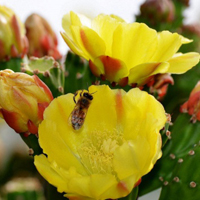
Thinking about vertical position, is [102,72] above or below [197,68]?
above

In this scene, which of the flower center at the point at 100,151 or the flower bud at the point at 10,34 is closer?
the flower center at the point at 100,151

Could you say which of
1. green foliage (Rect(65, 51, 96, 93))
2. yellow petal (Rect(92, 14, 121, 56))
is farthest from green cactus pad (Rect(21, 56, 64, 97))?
yellow petal (Rect(92, 14, 121, 56))

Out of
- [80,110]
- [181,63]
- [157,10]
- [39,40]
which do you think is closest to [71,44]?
[80,110]

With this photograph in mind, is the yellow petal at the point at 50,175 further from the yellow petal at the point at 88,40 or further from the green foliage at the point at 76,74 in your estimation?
the green foliage at the point at 76,74

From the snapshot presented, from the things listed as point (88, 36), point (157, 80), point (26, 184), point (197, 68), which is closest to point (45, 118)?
point (88, 36)

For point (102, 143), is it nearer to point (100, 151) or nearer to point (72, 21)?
point (100, 151)

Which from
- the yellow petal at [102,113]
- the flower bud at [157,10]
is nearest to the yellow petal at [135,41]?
the yellow petal at [102,113]

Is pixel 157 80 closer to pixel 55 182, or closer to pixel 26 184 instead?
pixel 55 182

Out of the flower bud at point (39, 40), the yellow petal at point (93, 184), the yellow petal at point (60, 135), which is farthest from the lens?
the flower bud at point (39, 40)
